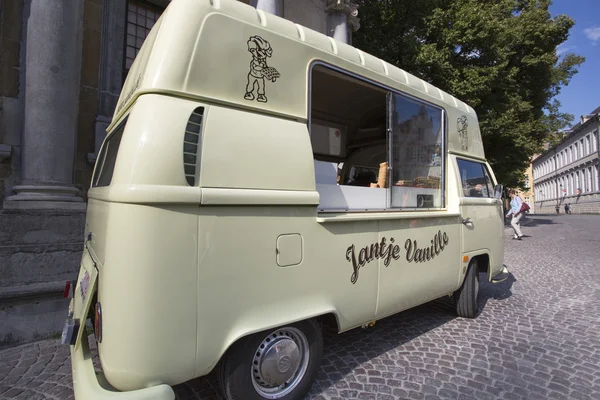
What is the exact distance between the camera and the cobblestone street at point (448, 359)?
290 cm

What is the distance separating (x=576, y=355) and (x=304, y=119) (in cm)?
378

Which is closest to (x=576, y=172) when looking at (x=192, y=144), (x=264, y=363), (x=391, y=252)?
(x=391, y=252)

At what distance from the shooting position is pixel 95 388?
76.1 inches

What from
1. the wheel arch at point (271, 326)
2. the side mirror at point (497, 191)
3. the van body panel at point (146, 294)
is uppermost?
the side mirror at point (497, 191)

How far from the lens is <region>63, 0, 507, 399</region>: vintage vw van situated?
6.17ft

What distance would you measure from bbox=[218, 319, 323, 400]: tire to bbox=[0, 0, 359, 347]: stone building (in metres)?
3.04

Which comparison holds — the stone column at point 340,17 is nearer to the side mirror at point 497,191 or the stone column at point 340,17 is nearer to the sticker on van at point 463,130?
the sticker on van at point 463,130

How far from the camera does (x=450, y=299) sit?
17.8ft

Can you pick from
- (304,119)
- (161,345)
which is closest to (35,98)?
(304,119)

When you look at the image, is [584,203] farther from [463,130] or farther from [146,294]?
[146,294]

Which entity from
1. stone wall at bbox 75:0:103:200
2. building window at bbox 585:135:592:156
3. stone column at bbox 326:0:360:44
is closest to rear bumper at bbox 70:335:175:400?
stone wall at bbox 75:0:103:200

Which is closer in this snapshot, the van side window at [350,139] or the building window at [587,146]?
the van side window at [350,139]

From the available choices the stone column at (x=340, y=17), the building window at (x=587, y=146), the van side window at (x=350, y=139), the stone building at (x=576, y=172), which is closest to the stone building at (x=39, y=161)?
the van side window at (x=350, y=139)

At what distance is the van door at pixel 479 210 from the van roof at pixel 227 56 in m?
2.53
